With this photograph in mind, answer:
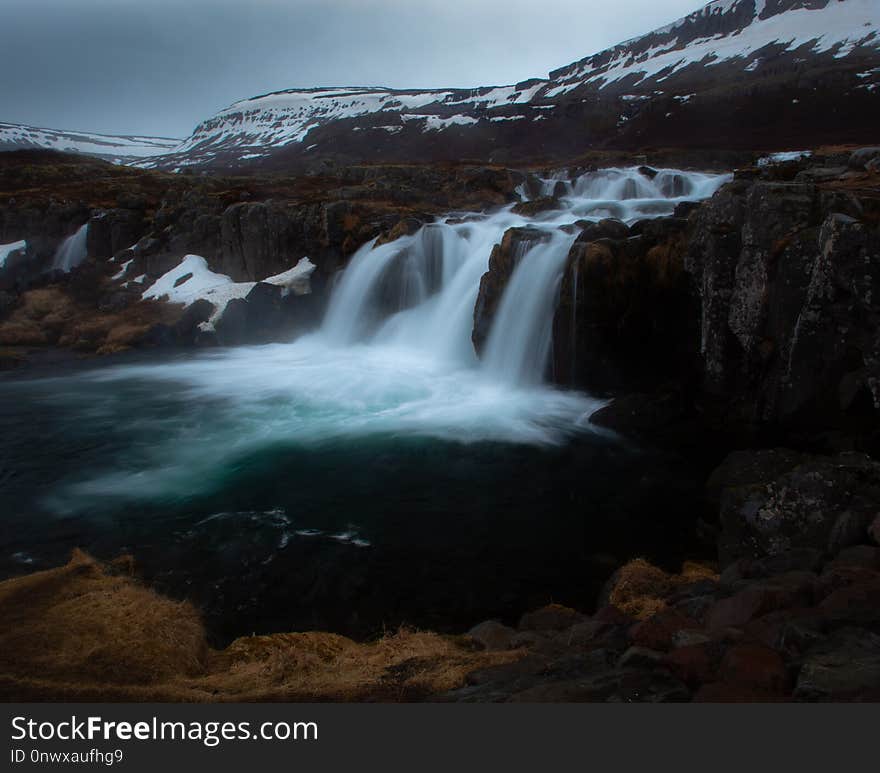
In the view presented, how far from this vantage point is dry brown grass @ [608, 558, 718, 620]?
7277 millimetres

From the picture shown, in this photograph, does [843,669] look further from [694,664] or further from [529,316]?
[529,316]

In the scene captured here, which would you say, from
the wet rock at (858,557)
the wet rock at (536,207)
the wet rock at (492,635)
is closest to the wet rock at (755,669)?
the wet rock at (858,557)

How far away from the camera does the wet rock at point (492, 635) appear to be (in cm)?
682

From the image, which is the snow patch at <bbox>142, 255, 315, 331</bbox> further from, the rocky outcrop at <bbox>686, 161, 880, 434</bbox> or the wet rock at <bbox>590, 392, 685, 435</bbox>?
the rocky outcrop at <bbox>686, 161, 880, 434</bbox>

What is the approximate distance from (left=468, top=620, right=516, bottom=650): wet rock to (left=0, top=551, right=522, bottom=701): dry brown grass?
21 centimetres

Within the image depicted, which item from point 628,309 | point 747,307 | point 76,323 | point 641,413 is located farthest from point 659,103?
point 747,307

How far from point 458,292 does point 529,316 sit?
18.2ft

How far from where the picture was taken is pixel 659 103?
78500 millimetres

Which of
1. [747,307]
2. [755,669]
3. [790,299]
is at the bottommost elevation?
[755,669]

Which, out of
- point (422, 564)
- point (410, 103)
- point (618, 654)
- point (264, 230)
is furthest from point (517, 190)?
point (410, 103)

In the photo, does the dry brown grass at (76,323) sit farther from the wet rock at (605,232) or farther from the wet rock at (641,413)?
the wet rock at (641,413)

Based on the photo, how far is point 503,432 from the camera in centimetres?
1488

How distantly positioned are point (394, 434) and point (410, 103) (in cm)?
13725

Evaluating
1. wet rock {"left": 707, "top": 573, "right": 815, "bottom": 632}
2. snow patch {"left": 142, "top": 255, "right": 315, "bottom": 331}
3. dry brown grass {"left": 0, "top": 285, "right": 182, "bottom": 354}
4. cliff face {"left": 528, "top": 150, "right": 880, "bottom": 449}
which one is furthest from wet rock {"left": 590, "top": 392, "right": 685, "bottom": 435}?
dry brown grass {"left": 0, "top": 285, "right": 182, "bottom": 354}
